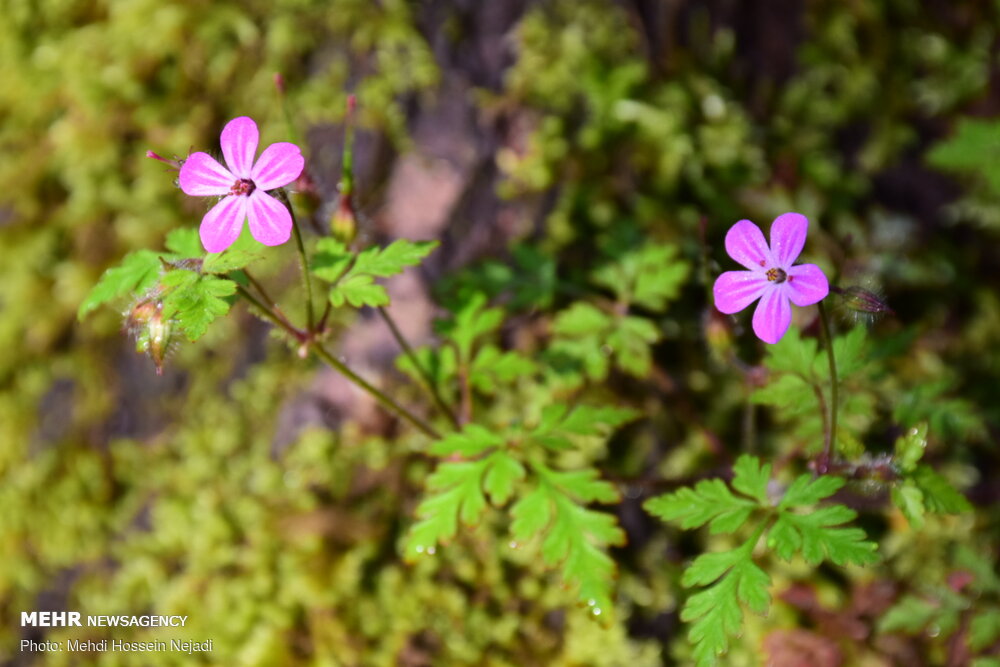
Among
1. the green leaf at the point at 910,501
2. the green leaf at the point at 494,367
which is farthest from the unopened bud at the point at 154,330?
the green leaf at the point at 910,501

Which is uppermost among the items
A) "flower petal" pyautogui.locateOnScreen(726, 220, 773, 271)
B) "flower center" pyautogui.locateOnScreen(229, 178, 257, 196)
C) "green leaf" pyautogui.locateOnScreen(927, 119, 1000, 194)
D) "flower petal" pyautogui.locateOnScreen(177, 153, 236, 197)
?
"green leaf" pyautogui.locateOnScreen(927, 119, 1000, 194)

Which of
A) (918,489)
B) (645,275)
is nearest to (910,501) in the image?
(918,489)

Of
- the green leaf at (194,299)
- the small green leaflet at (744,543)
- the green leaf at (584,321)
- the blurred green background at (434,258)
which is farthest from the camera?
the blurred green background at (434,258)

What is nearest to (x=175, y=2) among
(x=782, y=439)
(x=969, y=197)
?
(x=782, y=439)

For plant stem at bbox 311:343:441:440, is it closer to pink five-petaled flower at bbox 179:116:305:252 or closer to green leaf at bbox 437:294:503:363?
green leaf at bbox 437:294:503:363

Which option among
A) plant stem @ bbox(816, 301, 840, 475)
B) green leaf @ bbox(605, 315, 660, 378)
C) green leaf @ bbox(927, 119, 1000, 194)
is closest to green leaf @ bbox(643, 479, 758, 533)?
plant stem @ bbox(816, 301, 840, 475)

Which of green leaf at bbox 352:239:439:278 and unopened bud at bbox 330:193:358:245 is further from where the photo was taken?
unopened bud at bbox 330:193:358:245

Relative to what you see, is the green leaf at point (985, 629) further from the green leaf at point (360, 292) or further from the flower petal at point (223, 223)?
the flower petal at point (223, 223)
